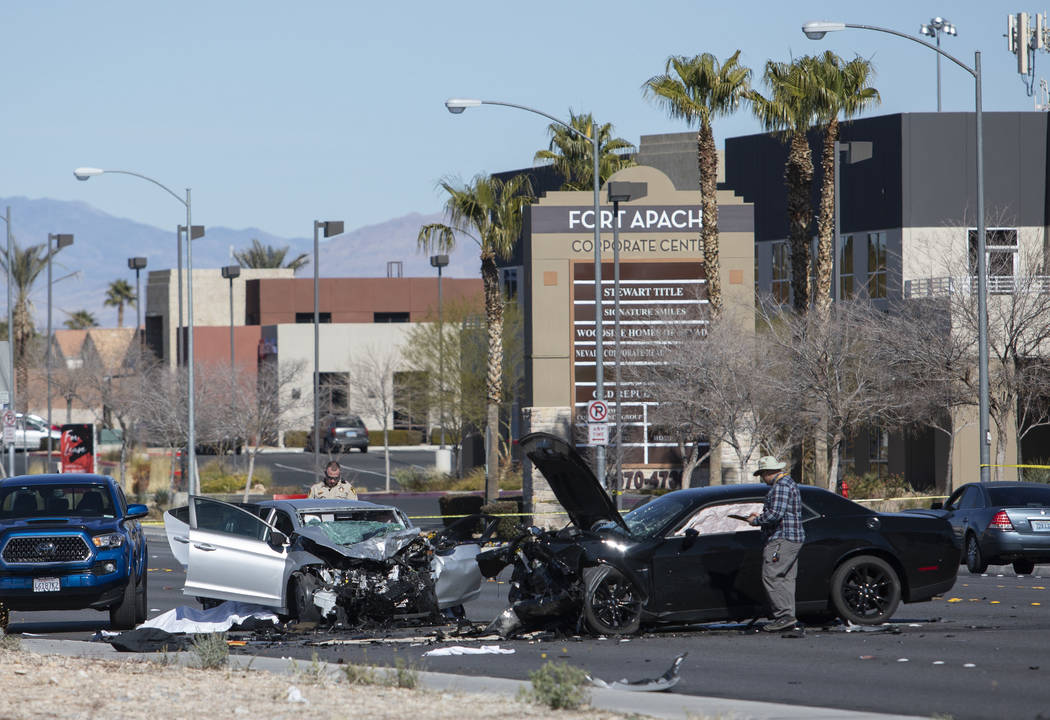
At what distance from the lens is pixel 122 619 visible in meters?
15.7

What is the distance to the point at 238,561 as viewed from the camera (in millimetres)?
15086

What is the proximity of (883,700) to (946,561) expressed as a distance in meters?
4.81

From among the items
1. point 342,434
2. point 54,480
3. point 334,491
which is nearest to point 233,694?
point 54,480

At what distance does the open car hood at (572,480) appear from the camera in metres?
13.7

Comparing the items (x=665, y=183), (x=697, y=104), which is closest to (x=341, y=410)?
(x=665, y=183)

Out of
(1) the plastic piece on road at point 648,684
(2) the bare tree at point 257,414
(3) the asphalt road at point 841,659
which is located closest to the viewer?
(3) the asphalt road at point 841,659

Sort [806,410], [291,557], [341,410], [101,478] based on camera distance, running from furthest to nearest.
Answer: [341,410] < [806,410] < [101,478] < [291,557]

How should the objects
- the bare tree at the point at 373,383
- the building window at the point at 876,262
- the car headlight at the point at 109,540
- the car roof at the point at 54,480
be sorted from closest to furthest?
the car headlight at the point at 109,540 → the car roof at the point at 54,480 → the building window at the point at 876,262 → the bare tree at the point at 373,383

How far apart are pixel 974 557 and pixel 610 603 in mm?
10534

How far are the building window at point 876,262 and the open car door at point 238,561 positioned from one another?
3573cm

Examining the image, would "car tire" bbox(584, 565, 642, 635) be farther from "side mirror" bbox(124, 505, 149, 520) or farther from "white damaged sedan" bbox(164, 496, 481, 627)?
"side mirror" bbox(124, 505, 149, 520)

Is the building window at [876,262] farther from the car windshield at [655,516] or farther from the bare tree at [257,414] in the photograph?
the car windshield at [655,516]

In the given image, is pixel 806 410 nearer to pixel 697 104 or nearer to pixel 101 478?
pixel 697 104

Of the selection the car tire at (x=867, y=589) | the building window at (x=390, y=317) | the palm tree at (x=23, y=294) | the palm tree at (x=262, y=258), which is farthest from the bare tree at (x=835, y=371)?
the palm tree at (x=262, y=258)
